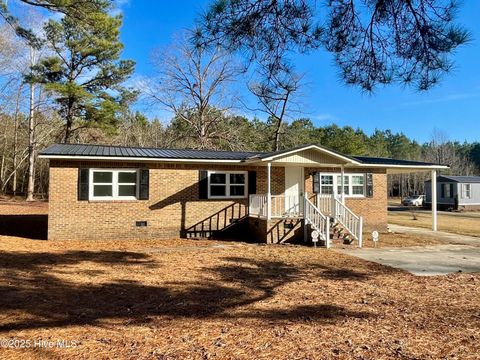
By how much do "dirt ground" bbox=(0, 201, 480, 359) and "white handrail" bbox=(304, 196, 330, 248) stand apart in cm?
263

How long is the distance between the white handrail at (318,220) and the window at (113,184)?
608cm

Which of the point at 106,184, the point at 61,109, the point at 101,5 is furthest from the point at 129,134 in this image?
the point at 101,5

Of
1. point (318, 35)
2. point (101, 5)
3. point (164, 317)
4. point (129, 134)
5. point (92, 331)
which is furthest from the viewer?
point (129, 134)

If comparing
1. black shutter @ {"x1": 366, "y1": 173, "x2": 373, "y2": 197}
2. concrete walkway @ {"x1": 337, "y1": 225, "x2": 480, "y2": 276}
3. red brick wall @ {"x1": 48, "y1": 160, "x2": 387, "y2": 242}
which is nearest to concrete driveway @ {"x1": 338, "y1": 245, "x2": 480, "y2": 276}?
concrete walkway @ {"x1": 337, "y1": 225, "x2": 480, "y2": 276}

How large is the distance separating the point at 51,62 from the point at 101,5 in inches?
742

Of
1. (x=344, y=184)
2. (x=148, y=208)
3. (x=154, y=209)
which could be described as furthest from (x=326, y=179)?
(x=148, y=208)

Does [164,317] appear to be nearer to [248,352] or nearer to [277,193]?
[248,352]

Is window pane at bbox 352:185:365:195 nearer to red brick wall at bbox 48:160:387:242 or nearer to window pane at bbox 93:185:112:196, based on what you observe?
red brick wall at bbox 48:160:387:242

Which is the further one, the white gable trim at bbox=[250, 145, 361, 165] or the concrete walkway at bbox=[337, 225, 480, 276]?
the white gable trim at bbox=[250, 145, 361, 165]

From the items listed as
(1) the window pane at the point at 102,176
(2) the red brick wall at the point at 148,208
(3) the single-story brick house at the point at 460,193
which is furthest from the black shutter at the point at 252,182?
(3) the single-story brick house at the point at 460,193

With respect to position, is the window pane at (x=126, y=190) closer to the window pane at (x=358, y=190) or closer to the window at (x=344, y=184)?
the window at (x=344, y=184)

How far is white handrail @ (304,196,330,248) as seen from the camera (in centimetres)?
1209

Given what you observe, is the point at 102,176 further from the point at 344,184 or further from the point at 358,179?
the point at 358,179

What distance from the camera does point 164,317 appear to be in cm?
504
